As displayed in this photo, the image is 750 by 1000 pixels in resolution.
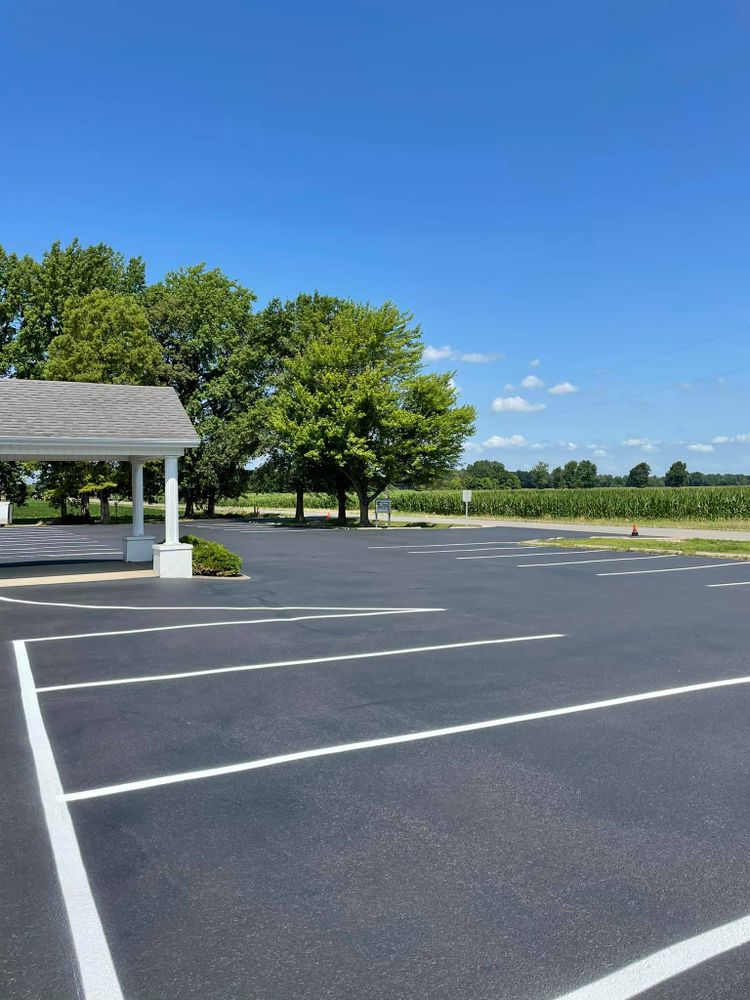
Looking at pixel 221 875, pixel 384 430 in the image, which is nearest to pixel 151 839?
pixel 221 875

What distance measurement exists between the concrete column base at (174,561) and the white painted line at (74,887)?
10.6m

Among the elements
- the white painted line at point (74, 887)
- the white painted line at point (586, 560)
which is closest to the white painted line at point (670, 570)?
the white painted line at point (586, 560)

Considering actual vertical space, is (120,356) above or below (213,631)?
above

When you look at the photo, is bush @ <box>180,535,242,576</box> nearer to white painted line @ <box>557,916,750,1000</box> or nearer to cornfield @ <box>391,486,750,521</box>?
white painted line @ <box>557,916,750,1000</box>

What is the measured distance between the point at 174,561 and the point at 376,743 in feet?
A: 38.3

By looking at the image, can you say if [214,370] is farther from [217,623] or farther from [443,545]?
[217,623]

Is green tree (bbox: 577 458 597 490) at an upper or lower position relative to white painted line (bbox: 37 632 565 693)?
upper

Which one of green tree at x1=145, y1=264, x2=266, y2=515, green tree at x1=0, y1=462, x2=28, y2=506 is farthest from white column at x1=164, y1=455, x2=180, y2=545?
green tree at x1=0, y1=462, x2=28, y2=506

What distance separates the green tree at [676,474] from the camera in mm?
103625

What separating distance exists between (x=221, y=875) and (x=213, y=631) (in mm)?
6213

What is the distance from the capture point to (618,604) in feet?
39.5

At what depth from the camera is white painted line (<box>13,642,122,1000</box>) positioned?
108 inches

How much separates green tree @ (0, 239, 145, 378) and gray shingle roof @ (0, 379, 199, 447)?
2828 cm

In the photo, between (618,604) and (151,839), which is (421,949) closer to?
(151,839)
